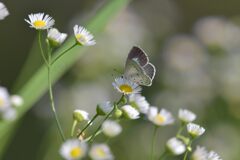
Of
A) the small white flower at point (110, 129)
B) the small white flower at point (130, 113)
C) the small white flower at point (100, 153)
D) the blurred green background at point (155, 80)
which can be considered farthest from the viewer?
the blurred green background at point (155, 80)

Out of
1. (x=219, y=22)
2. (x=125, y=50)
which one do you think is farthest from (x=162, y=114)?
(x=219, y=22)

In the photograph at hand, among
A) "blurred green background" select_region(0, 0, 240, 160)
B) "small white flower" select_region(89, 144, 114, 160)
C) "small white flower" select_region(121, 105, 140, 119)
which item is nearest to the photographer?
"small white flower" select_region(89, 144, 114, 160)

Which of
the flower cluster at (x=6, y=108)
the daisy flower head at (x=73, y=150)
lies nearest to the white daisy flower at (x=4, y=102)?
the flower cluster at (x=6, y=108)

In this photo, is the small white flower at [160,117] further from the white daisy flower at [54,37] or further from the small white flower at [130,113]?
the white daisy flower at [54,37]

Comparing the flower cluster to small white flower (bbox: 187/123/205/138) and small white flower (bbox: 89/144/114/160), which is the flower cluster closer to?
small white flower (bbox: 89/144/114/160)

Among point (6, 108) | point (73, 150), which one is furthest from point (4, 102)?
point (73, 150)

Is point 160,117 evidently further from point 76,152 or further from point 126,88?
point 76,152

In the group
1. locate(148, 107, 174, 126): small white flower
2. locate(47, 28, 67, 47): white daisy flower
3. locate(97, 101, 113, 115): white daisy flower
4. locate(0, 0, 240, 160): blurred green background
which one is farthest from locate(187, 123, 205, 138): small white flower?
locate(0, 0, 240, 160): blurred green background

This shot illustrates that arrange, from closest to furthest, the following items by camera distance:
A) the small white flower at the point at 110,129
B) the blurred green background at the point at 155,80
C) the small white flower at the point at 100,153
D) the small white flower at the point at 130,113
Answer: the small white flower at the point at 100,153
the small white flower at the point at 110,129
the small white flower at the point at 130,113
the blurred green background at the point at 155,80
